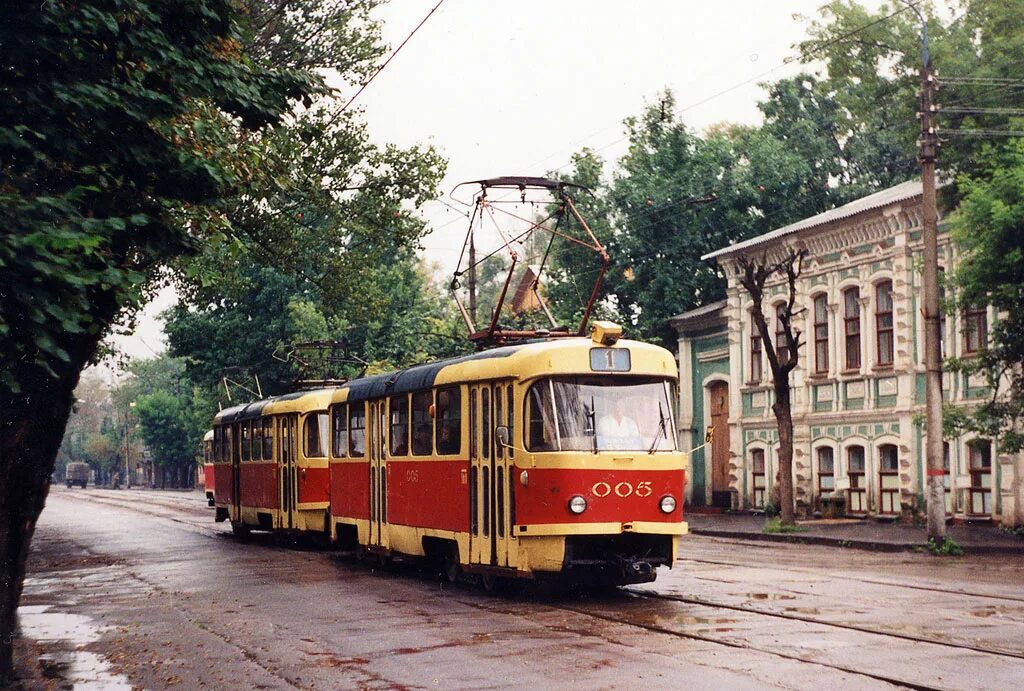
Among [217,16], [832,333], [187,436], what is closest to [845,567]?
[217,16]

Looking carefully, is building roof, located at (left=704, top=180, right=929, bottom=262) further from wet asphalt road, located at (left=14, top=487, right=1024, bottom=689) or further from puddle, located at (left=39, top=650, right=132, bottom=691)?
puddle, located at (left=39, top=650, right=132, bottom=691)

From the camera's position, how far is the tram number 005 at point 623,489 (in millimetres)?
15641

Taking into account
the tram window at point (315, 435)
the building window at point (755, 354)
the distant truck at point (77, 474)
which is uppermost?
the building window at point (755, 354)

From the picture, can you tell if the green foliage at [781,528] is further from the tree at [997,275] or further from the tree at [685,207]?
the tree at [685,207]

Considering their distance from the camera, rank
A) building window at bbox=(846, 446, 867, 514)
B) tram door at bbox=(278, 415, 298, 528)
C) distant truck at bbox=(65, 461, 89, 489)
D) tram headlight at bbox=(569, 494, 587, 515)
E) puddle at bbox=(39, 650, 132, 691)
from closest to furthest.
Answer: puddle at bbox=(39, 650, 132, 691) < tram headlight at bbox=(569, 494, 587, 515) < tram door at bbox=(278, 415, 298, 528) < building window at bbox=(846, 446, 867, 514) < distant truck at bbox=(65, 461, 89, 489)

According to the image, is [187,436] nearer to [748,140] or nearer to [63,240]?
[748,140]

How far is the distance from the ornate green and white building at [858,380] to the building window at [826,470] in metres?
0.04

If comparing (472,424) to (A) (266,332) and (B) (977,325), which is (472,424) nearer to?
(B) (977,325)

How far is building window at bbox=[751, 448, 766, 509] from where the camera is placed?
4209cm

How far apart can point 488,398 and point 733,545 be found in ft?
42.9

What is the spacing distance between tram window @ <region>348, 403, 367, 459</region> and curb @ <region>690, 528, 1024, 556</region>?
10.9 m

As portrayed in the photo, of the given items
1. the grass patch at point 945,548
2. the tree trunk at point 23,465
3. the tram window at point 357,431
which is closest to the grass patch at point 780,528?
the grass patch at point 945,548

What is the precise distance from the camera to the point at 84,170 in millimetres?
9273

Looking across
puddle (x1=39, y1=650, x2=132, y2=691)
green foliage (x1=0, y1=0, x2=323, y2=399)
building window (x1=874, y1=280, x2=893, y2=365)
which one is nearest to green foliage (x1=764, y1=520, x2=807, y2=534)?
building window (x1=874, y1=280, x2=893, y2=365)
